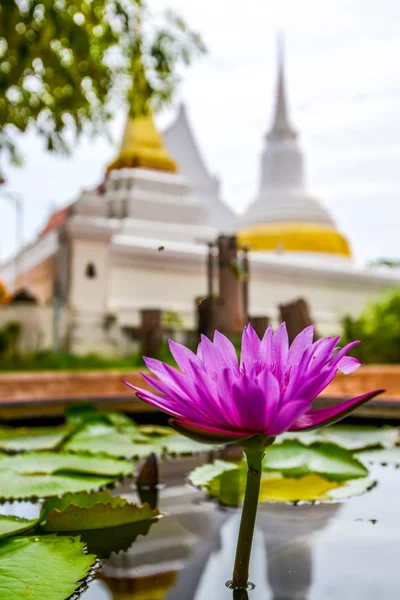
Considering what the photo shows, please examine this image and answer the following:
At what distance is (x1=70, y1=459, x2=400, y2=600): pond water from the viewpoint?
60 cm

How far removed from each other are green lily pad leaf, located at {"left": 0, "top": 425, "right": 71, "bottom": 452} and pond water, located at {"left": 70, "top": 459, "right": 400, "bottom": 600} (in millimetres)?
571

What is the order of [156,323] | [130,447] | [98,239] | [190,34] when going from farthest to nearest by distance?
[98,239]
[156,323]
[190,34]
[130,447]

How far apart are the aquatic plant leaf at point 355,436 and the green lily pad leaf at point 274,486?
17 cm

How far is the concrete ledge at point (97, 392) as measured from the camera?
174 cm

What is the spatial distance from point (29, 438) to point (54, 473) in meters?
0.48

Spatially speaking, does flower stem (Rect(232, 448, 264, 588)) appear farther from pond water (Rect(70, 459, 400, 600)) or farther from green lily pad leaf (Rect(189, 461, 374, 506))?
green lily pad leaf (Rect(189, 461, 374, 506))

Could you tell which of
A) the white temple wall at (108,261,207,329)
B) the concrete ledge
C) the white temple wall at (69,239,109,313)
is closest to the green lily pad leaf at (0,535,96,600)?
the concrete ledge

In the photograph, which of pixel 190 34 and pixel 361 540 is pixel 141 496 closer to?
pixel 361 540

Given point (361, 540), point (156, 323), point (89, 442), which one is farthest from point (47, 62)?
point (361, 540)

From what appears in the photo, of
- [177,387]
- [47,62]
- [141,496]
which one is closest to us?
[177,387]

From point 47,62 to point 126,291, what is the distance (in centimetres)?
660

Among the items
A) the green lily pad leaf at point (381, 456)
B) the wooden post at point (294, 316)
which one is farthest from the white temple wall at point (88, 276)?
the green lily pad leaf at point (381, 456)

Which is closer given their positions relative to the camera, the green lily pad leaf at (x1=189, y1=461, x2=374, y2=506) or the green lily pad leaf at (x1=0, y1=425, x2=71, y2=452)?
the green lily pad leaf at (x1=189, y1=461, x2=374, y2=506)

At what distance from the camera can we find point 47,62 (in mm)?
4246
